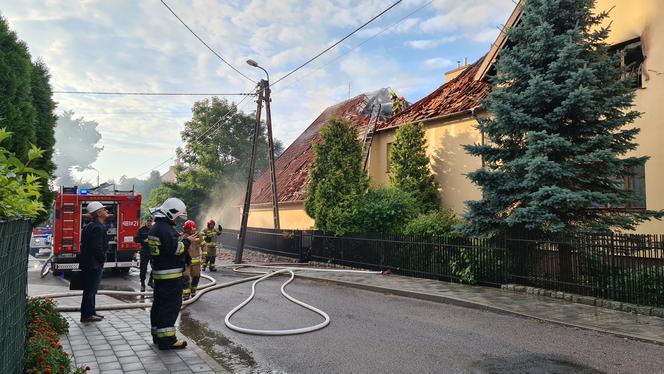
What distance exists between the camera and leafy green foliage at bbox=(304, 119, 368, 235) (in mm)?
16891

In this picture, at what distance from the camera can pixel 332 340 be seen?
6324 millimetres

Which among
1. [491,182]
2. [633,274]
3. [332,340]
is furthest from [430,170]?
[332,340]

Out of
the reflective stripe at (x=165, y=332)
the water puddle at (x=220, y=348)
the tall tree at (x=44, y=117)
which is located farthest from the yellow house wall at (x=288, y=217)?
the reflective stripe at (x=165, y=332)

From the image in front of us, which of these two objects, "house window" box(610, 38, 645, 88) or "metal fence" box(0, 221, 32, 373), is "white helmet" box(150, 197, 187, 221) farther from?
"house window" box(610, 38, 645, 88)

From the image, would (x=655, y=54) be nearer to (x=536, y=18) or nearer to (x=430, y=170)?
(x=536, y=18)

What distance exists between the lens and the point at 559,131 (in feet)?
35.0

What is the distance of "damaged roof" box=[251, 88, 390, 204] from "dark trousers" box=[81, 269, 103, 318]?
17.0 metres

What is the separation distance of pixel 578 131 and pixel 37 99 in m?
10.7

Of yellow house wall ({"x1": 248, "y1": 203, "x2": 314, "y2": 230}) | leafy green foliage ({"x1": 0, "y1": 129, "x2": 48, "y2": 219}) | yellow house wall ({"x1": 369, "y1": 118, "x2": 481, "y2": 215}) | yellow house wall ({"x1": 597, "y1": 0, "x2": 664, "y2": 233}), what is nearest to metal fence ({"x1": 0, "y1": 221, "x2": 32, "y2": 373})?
leafy green foliage ({"x1": 0, "y1": 129, "x2": 48, "y2": 219})

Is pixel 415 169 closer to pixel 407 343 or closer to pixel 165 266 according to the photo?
pixel 407 343

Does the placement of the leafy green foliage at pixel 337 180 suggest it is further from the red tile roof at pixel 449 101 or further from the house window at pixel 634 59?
the house window at pixel 634 59

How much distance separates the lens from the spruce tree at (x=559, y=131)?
9945 mm

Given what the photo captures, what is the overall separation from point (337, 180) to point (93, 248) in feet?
35.7

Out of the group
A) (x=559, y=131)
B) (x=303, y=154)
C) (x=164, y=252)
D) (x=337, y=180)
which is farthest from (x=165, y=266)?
(x=303, y=154)
